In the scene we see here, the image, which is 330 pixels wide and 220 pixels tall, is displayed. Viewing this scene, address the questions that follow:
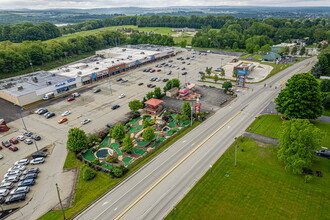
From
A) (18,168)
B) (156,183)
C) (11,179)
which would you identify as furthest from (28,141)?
(156,183)

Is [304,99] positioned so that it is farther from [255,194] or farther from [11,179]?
[11,179]

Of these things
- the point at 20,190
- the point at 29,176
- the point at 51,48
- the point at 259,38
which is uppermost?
the point at 51,48

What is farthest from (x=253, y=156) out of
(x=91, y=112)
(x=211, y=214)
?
(x=91, y=112)

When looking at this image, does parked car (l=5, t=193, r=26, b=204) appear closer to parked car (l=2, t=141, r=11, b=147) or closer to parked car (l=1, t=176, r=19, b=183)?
parked car (l=1, t=176, r=19, b=183)

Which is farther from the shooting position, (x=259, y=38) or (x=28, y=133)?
(x=259, y=38)

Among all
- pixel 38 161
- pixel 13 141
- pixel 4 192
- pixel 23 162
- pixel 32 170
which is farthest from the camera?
pixel 13 141

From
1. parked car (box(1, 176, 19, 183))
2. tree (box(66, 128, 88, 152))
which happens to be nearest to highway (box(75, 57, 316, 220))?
tree (box(66, 128, 88, 152))

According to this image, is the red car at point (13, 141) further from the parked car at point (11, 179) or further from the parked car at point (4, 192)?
the parked car at point (4, 192)
